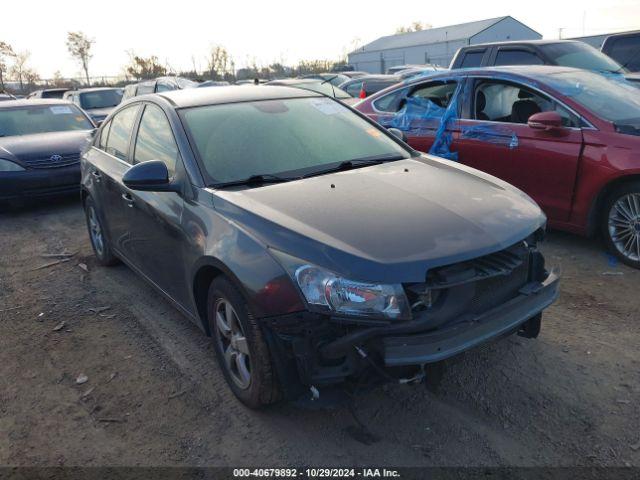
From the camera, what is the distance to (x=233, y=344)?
2.90m

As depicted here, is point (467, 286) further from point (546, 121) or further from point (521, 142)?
point (521, 142)

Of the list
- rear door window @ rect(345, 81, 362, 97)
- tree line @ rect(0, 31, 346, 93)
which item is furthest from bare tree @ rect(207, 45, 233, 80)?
rear door window @ rect(345, 81, 362, 97)

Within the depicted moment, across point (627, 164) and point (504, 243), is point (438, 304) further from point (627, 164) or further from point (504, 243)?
point (627, 164)

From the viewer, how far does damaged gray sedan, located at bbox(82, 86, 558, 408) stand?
2.38 meters

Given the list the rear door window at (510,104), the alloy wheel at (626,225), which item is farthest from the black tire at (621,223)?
the rear door window at (510,104)

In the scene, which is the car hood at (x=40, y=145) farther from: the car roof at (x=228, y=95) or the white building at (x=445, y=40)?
the white building at (x=445, y=40)

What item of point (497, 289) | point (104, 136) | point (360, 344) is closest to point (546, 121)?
point (497, 289)

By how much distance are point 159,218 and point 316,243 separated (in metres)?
1.46

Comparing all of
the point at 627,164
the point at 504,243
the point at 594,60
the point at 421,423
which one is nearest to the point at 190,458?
the point at 421,423

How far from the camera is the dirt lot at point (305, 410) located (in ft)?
8.45

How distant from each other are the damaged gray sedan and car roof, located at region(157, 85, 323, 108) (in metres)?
0.02

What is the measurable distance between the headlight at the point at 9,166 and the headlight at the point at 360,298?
6.54 m

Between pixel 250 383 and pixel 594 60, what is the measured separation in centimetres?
719

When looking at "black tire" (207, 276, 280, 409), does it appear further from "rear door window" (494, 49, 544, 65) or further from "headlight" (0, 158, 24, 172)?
"rear door window" (494, 49, 544, 65)
